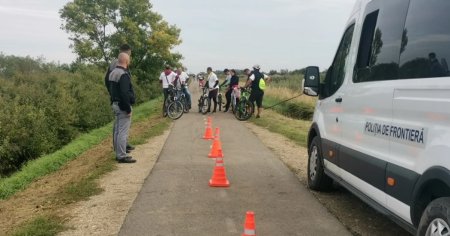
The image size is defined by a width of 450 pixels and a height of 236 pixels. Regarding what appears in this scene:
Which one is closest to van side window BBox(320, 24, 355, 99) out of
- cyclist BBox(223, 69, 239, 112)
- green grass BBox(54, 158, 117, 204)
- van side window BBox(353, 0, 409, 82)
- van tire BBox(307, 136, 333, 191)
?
van side window BBox(353, 0, 409, 82)

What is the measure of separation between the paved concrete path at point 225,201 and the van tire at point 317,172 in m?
0.19

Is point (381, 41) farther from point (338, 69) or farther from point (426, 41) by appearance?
point (338, 69)

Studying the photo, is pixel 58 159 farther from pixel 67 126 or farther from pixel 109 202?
pixel 67 126

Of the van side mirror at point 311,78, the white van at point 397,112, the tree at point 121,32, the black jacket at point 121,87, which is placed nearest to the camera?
the white van at point 397,112

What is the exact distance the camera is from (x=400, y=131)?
14.0 feet

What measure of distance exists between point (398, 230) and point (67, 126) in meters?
16.9

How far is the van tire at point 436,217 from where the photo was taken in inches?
136

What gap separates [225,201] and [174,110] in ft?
39.1

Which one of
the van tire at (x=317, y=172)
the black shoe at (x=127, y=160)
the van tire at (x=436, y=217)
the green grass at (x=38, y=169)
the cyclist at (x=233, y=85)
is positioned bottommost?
the green grass at (x=38, y=169)

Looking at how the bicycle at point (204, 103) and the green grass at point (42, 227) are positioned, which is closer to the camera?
the green grass at point (42, 227)

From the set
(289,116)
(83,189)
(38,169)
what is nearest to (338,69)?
(83,189)

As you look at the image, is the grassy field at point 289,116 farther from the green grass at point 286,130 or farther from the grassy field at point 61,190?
the grassy field at point 61,190

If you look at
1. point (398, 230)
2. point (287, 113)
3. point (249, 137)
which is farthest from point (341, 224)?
point (287, 113)

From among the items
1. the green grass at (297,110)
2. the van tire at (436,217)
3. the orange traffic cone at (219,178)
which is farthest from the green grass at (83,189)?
the green grass at (297,110)
